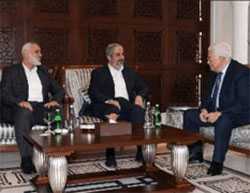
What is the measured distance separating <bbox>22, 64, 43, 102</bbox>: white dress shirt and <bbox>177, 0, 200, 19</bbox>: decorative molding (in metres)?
2.45

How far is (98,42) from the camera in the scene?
16.9 feet

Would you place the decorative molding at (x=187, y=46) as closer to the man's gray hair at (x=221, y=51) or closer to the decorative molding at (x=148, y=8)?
the decorative molding at (x=148, y=8)

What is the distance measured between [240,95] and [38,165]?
1.86 metres

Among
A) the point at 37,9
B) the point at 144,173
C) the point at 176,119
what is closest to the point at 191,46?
the point at 176,119

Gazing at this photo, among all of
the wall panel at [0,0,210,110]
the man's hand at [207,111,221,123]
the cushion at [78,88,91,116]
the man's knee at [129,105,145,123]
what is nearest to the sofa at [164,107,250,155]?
the man's hand at [207,111,221,123]

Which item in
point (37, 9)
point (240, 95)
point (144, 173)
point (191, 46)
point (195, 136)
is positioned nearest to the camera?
point (195, 136)

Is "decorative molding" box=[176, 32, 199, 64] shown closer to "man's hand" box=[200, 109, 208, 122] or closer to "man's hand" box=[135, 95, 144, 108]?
"man's hand" box=[135, 95, 144, 108]

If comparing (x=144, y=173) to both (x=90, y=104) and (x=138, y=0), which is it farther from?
(x=138, y=0)

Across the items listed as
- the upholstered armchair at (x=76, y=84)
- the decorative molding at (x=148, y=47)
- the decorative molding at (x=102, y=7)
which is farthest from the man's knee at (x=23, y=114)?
the decorative molding at (x=148, y=47)

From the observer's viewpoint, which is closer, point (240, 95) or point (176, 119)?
point (240, 95)

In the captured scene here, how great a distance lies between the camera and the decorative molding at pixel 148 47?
5391 mm

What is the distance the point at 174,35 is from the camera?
18.3ft

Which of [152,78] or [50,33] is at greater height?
[50,33]

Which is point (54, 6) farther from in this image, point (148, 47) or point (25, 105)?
point (25, 105)
